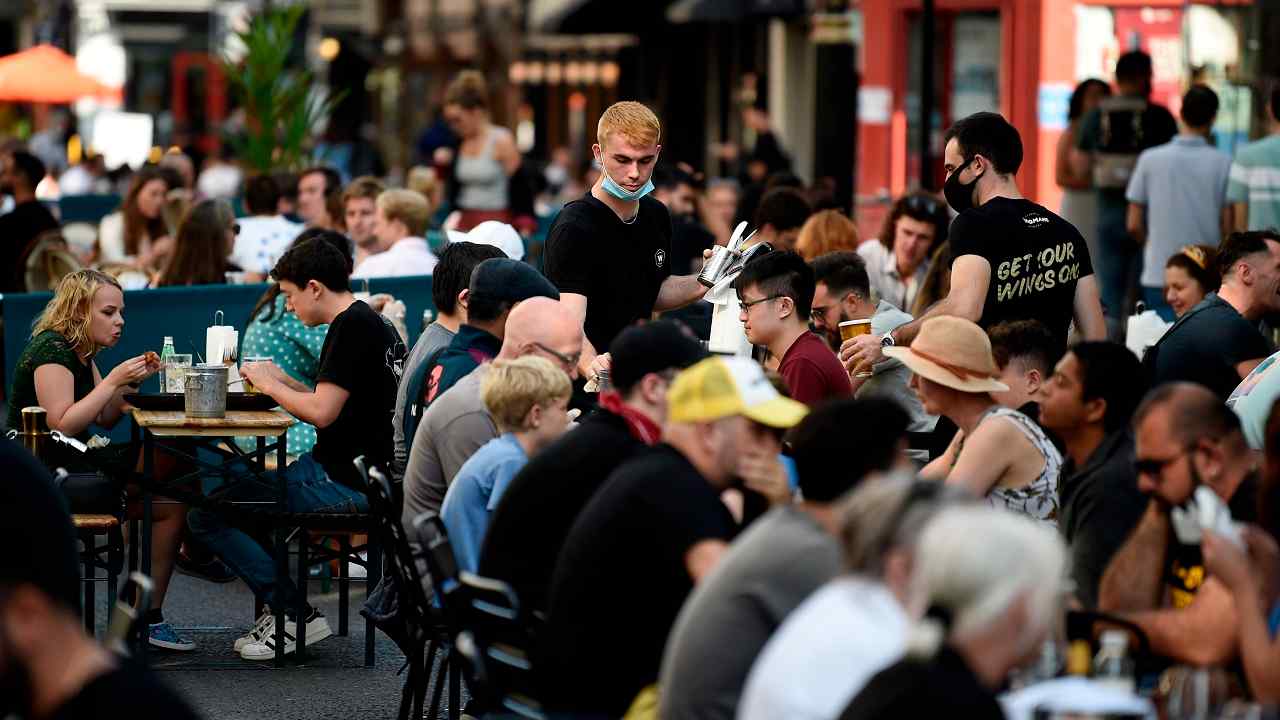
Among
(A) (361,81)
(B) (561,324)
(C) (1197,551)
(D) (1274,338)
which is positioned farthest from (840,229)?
(A) (361,81)

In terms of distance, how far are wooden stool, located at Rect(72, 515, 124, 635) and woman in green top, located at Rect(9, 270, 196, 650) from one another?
0.27 metres

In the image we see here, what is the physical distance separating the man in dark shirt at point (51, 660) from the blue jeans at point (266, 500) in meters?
4.76

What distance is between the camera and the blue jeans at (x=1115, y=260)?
14711mm

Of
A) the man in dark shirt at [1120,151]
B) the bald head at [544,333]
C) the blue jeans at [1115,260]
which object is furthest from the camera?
the blue jeans at [1115,260]

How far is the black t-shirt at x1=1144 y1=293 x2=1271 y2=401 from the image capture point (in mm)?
8398

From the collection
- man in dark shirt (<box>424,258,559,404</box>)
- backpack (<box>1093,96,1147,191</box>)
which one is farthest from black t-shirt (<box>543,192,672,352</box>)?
backpack (<box>1093,96,1147,191</box>)

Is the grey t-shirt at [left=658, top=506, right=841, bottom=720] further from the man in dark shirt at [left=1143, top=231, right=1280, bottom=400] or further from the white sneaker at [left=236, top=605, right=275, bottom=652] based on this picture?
the white sneaker at [left=236, top=605, right=275, bottom=652]

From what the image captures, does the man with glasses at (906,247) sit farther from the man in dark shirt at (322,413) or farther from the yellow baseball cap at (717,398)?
the yellow baseball cap at (717,398)

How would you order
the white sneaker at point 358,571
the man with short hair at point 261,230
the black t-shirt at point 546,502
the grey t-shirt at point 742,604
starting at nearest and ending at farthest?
the grey t-shirt at point 742,604 → the black t-shirt at point 546,502 → the white sneaker at point 358,571 → the man with short hair at point 261,230

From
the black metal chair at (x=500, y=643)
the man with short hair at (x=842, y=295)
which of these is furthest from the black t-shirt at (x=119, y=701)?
the man with short hair at (x=842, y=295)

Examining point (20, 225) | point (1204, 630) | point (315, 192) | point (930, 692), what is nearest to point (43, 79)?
point (20, 225)

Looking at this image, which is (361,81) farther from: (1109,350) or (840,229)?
(1109,350)

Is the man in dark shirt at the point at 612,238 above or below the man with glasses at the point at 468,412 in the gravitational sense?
above

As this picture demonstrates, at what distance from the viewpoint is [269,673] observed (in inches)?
344
